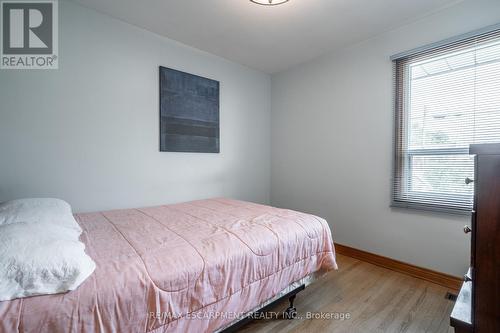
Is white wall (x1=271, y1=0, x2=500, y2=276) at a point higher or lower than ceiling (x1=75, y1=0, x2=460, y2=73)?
lower

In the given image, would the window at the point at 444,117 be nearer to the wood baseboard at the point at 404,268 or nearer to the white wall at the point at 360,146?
the white wall at the point at 360,146

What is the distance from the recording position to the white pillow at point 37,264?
76cm

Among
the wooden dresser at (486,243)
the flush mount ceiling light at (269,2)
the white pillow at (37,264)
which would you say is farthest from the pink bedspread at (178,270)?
the flush mount ceiling light at (269,2)

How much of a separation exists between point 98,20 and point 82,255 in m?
2.29

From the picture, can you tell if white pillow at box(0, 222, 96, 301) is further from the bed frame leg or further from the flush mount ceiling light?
the flush mount ceiling light

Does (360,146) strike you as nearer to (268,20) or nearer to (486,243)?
(268,20)

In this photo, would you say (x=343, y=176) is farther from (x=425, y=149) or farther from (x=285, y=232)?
(x=285, y=232)

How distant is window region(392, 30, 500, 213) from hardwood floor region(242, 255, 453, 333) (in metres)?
0.77

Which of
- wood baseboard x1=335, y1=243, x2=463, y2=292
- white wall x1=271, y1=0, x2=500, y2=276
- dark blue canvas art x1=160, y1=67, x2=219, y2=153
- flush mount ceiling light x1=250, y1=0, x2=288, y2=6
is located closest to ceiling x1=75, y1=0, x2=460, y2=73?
flush mount ceiling light x1=250, y1=0, x2=288, y2=6

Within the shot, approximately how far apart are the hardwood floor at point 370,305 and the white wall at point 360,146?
366 millimetres

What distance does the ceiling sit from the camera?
79.7 inches

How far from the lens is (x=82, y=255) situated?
0.93m

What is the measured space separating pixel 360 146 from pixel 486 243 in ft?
6.22

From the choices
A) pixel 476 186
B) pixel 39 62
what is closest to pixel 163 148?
pixel 39 62
